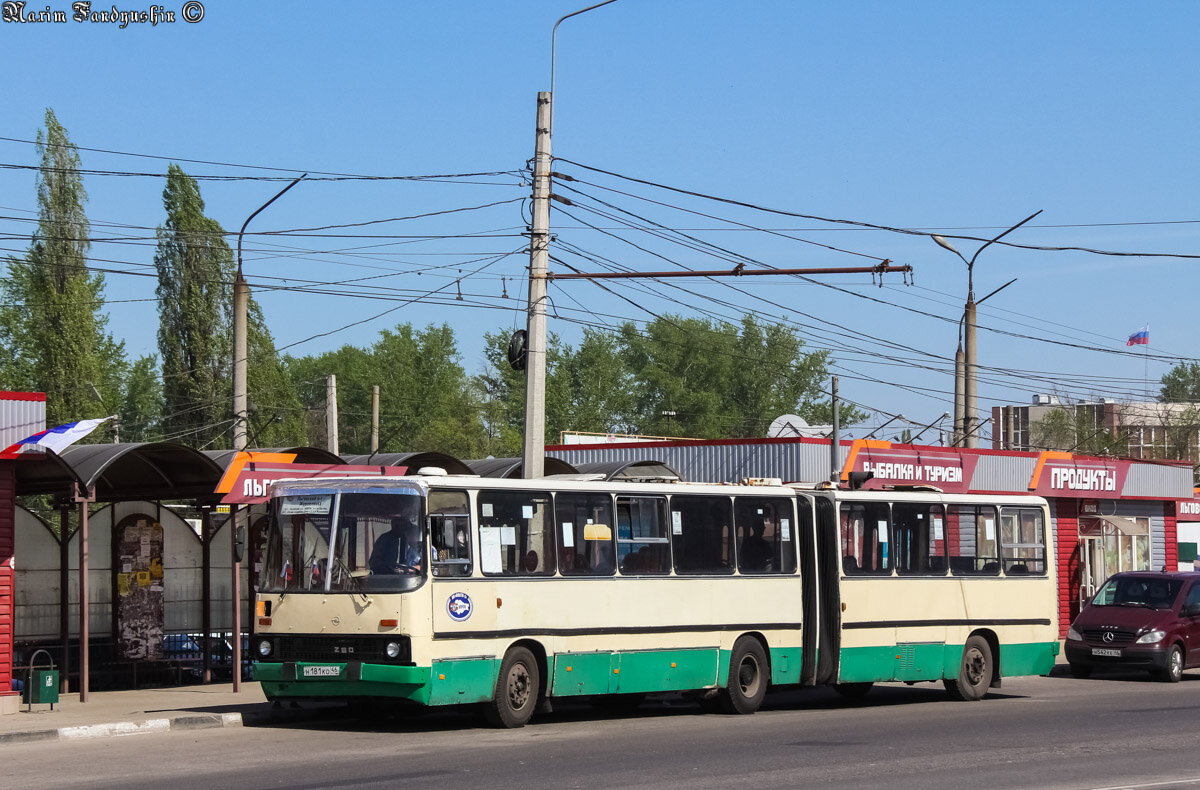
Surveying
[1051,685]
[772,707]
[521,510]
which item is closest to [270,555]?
[521,510]

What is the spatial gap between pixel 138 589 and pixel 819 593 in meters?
10.8

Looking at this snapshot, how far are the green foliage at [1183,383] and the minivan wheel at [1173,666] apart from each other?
126 meters

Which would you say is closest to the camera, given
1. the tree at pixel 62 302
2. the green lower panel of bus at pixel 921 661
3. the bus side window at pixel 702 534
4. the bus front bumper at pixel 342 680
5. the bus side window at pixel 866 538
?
the bus front bumper at pixel 342 680

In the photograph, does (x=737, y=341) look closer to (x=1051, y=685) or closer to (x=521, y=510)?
(x=1051, y=685)

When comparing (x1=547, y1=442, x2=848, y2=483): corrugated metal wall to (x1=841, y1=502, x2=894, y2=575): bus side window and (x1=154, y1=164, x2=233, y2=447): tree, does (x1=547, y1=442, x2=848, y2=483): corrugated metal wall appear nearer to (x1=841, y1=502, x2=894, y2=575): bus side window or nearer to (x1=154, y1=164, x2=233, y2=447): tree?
(x1=841, y1=502, x2=894, y2=575): bus side window

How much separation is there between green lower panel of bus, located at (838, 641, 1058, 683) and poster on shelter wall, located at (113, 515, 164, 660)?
35.7 feet

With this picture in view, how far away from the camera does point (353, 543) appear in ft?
54.7

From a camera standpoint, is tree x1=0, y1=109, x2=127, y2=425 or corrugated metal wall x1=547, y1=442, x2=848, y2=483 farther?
tree x1=0, y1=109, x2=127, y2=425

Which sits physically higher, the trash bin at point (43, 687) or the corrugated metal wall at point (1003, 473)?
the corrugated metal wall at point (1003, 473)

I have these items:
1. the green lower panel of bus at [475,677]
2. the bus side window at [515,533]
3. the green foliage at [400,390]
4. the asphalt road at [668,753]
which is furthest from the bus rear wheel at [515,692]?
the green foliage at [400,390]

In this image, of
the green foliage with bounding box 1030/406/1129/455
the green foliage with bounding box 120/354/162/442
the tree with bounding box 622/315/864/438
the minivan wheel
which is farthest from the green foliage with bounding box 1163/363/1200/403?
the minivan wheel

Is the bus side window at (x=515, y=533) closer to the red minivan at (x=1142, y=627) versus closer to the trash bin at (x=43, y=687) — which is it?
the trash bin at (x=43, y=687)

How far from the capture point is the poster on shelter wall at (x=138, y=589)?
24844mm

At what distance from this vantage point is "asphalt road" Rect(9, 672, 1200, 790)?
12688mm
